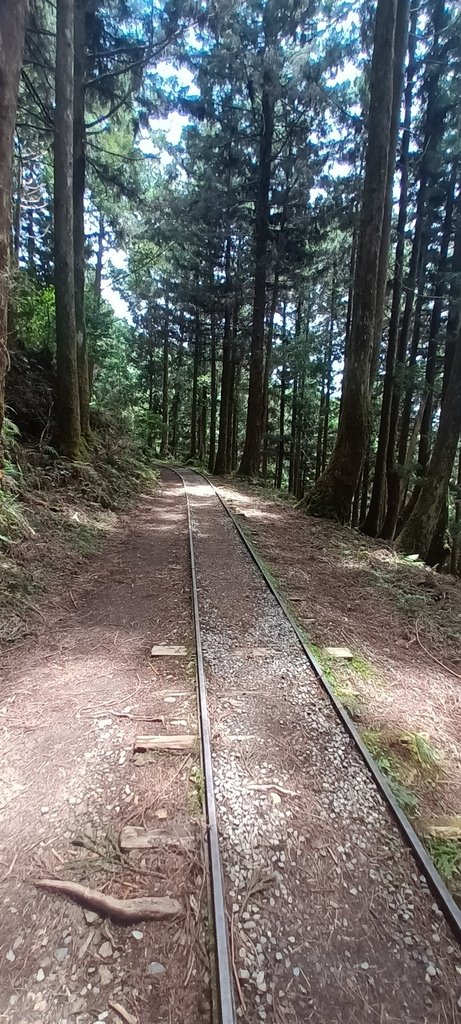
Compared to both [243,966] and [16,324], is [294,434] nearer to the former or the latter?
[16,324]

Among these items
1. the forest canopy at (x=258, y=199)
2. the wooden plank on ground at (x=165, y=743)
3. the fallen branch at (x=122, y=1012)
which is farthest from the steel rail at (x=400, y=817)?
the forest canopy at (x=258, y=199)

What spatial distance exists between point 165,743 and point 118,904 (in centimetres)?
109

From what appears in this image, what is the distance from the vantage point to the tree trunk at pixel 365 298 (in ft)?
31.1

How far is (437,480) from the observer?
32.9ft

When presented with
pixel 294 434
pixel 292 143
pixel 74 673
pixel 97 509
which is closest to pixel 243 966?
pixel 74 673

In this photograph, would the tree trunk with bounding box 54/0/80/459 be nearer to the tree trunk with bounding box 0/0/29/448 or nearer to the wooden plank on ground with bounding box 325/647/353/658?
the tree trunk with bounding box 0/0/29/448

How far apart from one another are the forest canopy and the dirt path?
449 centimetres

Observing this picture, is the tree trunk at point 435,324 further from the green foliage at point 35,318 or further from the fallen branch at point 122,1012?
the fallen branch at point 122,1012

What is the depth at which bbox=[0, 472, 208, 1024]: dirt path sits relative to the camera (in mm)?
1777

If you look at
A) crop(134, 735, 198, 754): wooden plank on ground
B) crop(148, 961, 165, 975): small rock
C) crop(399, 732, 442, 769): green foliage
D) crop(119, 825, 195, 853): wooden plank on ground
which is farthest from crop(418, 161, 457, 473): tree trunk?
crop(148, 961, 165, 975): small rock

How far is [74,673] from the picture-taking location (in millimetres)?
4047

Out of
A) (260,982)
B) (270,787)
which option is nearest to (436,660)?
(270,787)

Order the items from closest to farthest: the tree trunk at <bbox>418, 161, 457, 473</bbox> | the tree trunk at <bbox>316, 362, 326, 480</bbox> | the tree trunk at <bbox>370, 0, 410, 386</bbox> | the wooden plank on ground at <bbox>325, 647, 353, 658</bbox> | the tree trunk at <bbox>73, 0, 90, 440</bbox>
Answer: the wooden plank on ground at <bbox>325, 647, 353, 658</bbox>, the tree trunk at <bbox>370, 0, 410, 386</bbox>, the tree trunk at <bbox>73, 0, 90, 440</bbox>, the tree trunk at <bbox>418, 161, 457, 473</bbox>, the tree trunk at <bbox>316, 362, 326, 480</bbox>

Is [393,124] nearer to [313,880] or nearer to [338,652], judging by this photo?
[338,652]
